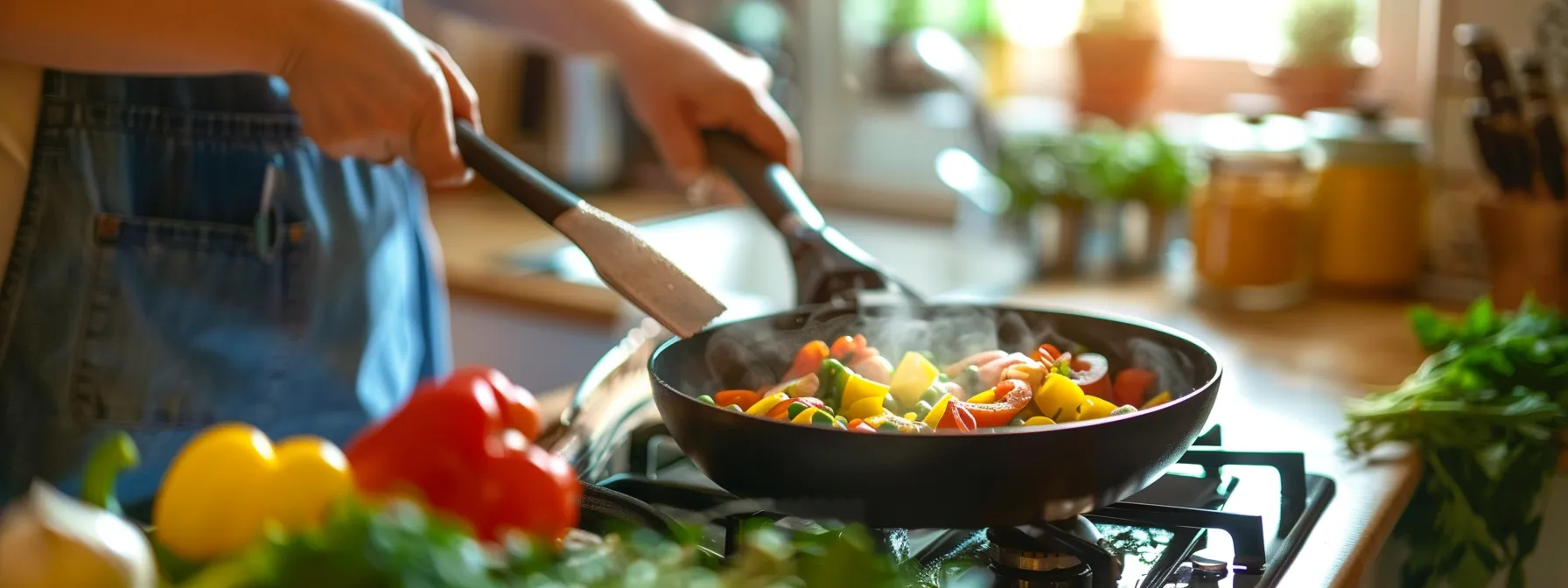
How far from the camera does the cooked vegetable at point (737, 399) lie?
0.92 metres

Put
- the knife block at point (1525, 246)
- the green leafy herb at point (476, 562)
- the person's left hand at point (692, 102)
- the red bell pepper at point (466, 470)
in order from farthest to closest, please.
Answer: the knife block at point (1525, 246), the person's left hand at point (692, 102), the red bell pepper at point (466, 470), the green leafy herb at point (476, 562)

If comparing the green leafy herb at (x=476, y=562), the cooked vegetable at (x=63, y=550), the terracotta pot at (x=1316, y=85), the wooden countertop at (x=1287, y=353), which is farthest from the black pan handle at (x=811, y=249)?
the terracotta pot at (x=1316, y=85)

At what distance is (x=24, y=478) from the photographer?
3.71 feet

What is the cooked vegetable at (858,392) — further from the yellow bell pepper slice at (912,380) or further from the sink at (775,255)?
the sink at (775,255)

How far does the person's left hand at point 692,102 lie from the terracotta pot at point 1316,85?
975 mm

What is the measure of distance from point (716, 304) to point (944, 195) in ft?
5.36

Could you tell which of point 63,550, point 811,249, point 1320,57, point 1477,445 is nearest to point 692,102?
point 811,249

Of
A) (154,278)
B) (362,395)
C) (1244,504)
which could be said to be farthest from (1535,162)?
(154,278)

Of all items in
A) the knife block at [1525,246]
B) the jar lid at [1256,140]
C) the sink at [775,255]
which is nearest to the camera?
the knife block at [1525,246]

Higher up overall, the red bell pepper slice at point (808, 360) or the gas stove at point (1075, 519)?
the red bell pepper slice at point (808, 360)

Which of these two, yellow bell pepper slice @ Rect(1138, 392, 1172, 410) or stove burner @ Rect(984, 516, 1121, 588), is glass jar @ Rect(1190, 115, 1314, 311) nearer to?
yellow bell pepper slice @ Rect(1138, 392, 1172, 410)

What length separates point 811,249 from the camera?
3.52 ft

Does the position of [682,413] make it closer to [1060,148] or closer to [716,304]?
[716,304]

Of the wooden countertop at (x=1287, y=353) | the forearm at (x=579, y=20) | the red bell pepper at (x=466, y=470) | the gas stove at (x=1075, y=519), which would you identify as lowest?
the wooden countertop at (x=1287, y=353)
